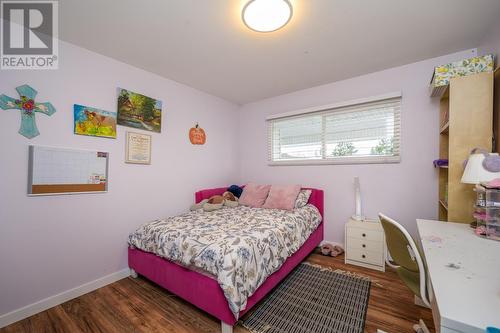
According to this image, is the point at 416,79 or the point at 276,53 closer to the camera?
the point at 276,53

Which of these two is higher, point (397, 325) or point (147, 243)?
point (147, 243)

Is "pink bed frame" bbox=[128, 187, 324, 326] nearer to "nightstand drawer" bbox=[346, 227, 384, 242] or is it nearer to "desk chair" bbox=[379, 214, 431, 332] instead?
"nightstand drawer" bbox=[346, 227, 384, 242]

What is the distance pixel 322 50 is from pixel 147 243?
266 cm

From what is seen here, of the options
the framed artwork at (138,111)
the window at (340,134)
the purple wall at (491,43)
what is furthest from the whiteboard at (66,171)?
the purple wall at (491,43)

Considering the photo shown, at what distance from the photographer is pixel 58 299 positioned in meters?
1.84

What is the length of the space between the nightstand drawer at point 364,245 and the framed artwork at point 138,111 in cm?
277

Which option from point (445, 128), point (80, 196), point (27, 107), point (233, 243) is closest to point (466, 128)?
point (445, 128)

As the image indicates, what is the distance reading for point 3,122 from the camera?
1.63 m

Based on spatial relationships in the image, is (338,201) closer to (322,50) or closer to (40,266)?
(322,50)

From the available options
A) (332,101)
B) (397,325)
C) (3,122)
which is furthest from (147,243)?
(332,101)

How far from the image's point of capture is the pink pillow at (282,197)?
2.81m

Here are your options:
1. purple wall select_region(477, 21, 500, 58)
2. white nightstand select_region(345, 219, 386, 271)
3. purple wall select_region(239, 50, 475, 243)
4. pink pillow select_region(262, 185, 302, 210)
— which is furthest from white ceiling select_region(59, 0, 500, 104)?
white nightstand select_region(345, 219, 386, 271)

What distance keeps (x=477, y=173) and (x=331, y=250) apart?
5.84 feet

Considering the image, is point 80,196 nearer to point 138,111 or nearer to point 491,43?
point 138,111
